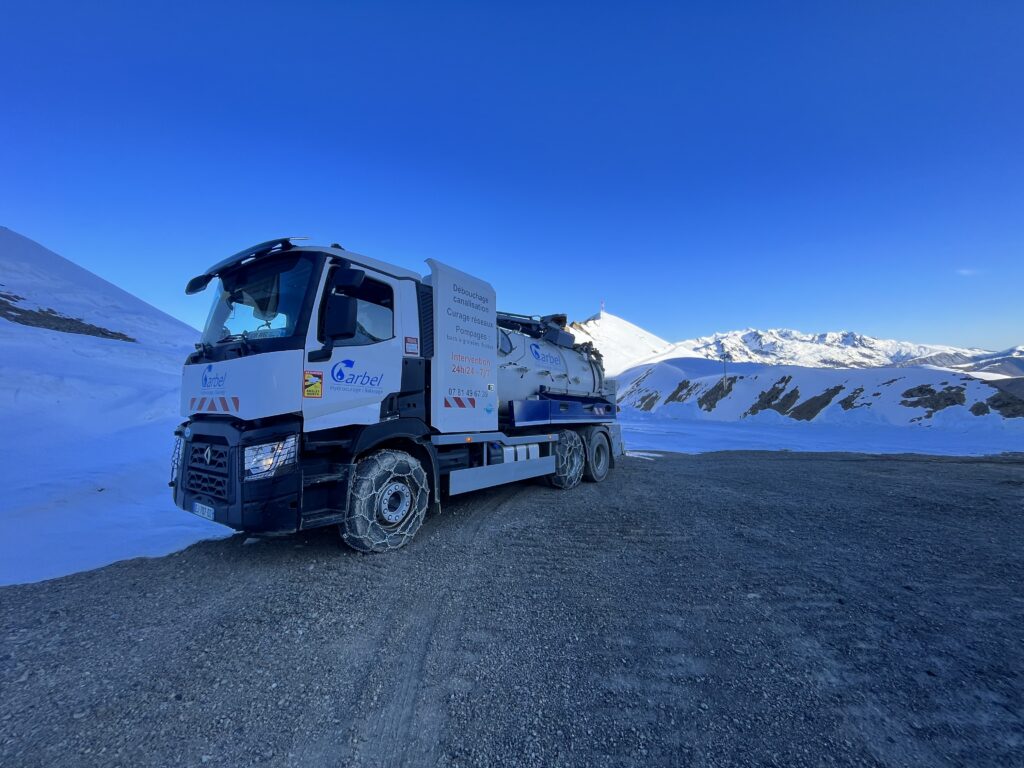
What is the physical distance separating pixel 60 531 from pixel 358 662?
198 inches

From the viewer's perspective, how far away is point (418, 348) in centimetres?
569

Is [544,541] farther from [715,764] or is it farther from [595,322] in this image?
[595,322]

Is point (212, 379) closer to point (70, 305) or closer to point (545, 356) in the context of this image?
point (545, 356)

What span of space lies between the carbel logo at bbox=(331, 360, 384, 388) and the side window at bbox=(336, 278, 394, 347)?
0.85ft

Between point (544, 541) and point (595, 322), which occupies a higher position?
point (595, 322)

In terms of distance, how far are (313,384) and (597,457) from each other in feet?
23.8

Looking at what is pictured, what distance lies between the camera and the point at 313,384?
449cm

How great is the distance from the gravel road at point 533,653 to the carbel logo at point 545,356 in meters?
4.15

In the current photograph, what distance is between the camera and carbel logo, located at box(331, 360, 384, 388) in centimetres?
471

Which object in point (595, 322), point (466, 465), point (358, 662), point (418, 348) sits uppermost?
point (595, 322)

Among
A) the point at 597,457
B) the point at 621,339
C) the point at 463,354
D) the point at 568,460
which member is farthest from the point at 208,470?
the point at 621,339

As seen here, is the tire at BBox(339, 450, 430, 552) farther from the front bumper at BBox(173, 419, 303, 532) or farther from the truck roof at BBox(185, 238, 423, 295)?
→ the truck roof at BBox(185, 238, 423, 295)

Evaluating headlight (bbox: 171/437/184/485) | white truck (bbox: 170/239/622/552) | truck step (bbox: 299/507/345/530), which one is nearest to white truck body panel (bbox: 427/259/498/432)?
white truck (bbox: 170/239/622/552)

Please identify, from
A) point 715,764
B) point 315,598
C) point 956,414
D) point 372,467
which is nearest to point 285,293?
point 372,467
